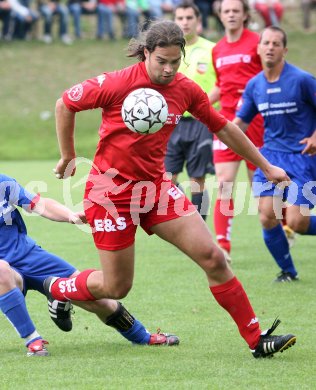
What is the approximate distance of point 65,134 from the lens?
206 inches

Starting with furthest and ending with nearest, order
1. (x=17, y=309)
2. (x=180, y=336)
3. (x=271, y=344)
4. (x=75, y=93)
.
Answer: (x=180, y=336) < (x=17, y=309) < (x=271, y=344) < (x=75, y=93)

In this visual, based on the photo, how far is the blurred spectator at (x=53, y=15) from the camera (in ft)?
87.5

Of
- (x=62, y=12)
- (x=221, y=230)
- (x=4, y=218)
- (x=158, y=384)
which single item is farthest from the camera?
(x=62, y=12)

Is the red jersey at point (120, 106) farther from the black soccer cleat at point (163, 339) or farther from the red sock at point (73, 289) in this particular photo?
the black soccer cleat at point (163, 339)

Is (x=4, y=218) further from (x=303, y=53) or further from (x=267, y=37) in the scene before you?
(x=303, y=53)

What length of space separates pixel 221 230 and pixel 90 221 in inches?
149

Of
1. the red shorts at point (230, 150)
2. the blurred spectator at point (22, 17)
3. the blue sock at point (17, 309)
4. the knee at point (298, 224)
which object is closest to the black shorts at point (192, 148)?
the red shorts at point (230, 150)

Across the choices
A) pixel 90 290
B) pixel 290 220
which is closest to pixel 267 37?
pixel 290 220

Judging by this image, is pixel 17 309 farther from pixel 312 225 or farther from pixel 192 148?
pixel 192 148

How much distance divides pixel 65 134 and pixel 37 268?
0.97 meters

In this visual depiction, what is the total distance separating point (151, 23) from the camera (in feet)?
17.2

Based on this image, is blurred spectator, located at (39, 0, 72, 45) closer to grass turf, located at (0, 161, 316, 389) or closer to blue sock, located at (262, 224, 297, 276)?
grass turf, located at (0, 161, 316, 389)

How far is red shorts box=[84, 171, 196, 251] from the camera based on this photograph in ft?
17.4

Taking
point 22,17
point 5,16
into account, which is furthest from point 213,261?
point 22,17
